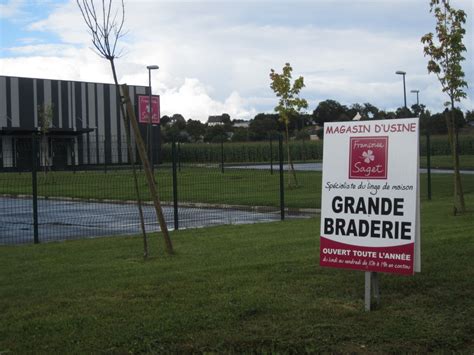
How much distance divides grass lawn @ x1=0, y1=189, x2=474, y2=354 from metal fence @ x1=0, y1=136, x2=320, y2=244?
4432 millimetres

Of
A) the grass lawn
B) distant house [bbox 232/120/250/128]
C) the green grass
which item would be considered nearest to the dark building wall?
the green grass

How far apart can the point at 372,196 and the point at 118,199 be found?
15364 millimetres

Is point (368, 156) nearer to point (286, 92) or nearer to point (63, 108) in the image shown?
point (286, 92)

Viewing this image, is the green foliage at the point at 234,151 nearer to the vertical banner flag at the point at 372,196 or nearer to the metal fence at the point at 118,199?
the metal fence at the point at 118,199

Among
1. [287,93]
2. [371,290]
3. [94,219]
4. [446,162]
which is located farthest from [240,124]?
[371,290]

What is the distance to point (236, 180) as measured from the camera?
73.3 ft

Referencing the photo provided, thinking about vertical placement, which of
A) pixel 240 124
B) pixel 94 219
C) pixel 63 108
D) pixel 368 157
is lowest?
pixel 94 219

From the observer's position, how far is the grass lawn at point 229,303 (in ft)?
17.4

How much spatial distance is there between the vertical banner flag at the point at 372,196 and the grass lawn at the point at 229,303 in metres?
0.56

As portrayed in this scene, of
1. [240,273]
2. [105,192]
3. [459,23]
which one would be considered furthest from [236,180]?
[240,273]

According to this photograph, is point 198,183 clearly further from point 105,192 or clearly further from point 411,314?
point 411,314

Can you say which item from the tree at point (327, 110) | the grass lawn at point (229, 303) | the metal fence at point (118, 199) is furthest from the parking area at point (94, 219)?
the tree at point (327, 110)

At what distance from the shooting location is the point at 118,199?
67.2ft

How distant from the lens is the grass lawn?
5316 mm
